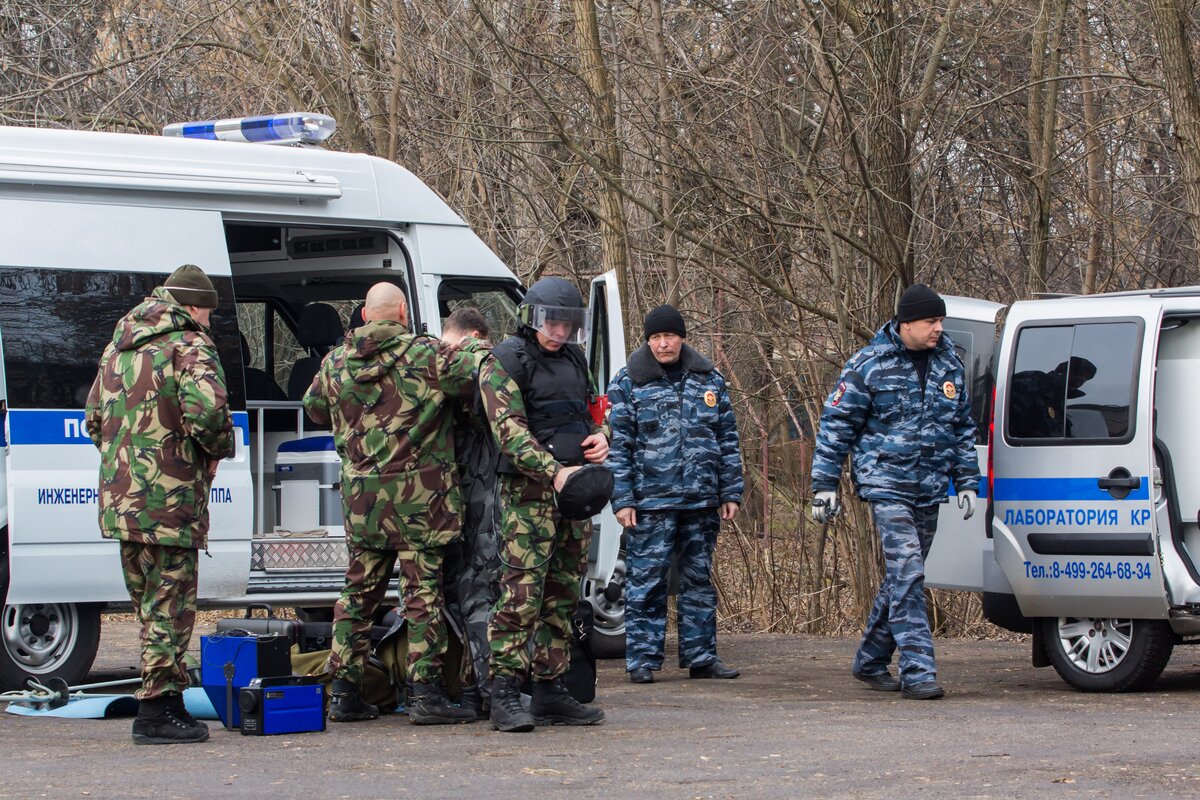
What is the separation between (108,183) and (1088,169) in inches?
345

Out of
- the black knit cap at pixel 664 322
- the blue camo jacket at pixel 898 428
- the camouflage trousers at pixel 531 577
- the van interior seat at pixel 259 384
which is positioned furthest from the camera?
the van interior seat at pixel 259 384

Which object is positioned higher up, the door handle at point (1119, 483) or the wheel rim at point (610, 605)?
the door handle at point (1119, 483)

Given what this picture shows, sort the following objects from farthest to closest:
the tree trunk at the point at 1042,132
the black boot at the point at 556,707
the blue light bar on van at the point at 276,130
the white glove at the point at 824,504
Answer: the tree trunk at the point at 1042,132, the blue light bar on van at the point at 276,130, the white glove at the point at 824,504, the black boot at the point at 556,707

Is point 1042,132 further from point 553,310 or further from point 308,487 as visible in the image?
point 553,310

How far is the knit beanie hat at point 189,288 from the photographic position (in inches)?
275

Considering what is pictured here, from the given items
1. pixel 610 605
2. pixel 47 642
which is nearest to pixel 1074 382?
pixel 610 605

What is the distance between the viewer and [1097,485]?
8055mm

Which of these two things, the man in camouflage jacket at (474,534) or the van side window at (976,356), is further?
the van side window at (976,356)

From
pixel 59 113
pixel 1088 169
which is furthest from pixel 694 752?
pixel 59 113

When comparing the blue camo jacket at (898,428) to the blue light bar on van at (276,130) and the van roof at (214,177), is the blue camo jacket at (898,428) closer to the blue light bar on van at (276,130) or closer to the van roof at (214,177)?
the van roof at (214,177)

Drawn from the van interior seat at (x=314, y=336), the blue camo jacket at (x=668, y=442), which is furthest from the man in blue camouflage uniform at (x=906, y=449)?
the van interior seat at (x=314, y=336)

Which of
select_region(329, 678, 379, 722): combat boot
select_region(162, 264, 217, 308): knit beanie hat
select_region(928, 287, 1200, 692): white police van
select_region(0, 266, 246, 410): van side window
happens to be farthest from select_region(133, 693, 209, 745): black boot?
select_region(928, 287, 1200, 692): white police van

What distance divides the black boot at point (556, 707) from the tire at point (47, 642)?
247 centimetres

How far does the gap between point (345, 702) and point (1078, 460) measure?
11.9ft
